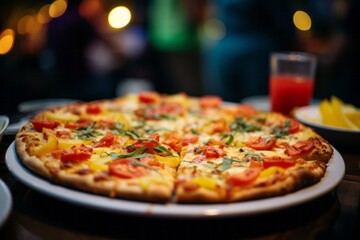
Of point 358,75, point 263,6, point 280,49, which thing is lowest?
point 358,75

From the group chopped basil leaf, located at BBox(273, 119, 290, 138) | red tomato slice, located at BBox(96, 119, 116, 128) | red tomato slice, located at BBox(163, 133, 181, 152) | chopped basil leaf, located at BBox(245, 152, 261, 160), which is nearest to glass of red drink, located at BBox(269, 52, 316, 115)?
chopped basil leaf, located at BBox(273, 119, 290, 138)

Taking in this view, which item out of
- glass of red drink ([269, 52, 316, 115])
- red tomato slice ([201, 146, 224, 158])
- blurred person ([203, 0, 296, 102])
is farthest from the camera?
blurred person ([203, 0, 296, 102])

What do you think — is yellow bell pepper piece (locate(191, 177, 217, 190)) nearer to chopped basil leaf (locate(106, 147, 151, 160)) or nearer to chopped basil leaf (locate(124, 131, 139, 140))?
chopped basil leaf (locate(106, 147, 151, 160))

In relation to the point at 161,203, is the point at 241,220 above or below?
below

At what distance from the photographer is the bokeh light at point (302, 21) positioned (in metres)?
6.04

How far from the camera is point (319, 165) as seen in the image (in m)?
2.12

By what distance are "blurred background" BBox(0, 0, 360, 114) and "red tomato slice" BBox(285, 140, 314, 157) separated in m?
2.08

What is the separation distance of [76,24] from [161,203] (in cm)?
598

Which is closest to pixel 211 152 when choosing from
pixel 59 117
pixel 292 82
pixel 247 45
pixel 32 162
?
pixel 32 162

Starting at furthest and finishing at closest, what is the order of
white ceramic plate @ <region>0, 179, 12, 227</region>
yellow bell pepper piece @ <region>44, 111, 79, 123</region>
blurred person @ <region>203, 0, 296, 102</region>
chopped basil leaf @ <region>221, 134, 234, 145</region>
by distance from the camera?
blurred person @ <region>203, 0, 296, 102</region>, yellow bell pepper piece @ <region>44, 111, 79, 123</region>, chopped basil leaf @ <region>221, 134, 234, 145</region>, white ceramic plate @ <region>0, 179, 12, 227</region>

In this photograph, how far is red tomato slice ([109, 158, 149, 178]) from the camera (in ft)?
6.27

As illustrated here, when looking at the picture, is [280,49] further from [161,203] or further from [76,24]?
[161,203]

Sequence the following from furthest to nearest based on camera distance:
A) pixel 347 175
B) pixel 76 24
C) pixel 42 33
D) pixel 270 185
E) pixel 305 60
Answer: pixel 42 33, pixel 76 24, pixel 305 60, pixel 347 175, pixel 270 185

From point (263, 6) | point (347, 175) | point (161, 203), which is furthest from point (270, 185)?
point (263, 6)
